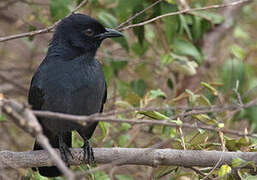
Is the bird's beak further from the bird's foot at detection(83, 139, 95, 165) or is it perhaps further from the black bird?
the bird's foot at detection(83, 139, 95, 165)

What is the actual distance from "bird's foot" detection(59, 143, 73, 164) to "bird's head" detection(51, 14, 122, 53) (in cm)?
88

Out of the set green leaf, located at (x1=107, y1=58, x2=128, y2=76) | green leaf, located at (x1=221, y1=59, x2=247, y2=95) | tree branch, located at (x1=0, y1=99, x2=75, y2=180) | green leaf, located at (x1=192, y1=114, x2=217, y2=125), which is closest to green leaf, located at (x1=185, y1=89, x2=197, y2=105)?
green leaf, located at (x1=192, y1=114, x2=217, y2=125)

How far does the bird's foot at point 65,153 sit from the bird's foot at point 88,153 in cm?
14

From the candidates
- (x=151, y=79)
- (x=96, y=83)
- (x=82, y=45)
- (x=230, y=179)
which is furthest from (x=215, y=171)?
(x=151, y=79)

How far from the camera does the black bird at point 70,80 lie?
13.0 feet

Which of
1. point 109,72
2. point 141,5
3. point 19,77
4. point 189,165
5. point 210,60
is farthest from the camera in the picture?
point 19,77

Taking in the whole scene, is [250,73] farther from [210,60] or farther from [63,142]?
[63,142]

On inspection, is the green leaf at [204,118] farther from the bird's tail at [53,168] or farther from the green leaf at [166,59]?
the bird's tail at [53,168]

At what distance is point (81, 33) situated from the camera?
14.2 feet

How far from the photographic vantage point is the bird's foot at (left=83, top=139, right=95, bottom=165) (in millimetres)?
3740

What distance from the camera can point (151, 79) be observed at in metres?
5.86

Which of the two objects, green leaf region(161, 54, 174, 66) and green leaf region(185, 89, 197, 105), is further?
green leaf region(161, 54, 174, 66)

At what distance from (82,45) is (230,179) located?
1766 mm

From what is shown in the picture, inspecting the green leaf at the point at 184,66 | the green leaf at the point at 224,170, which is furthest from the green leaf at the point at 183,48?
the green leaf at the point at 224,170
